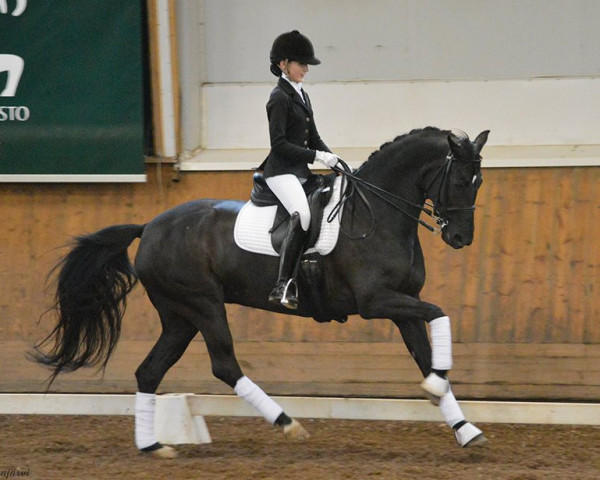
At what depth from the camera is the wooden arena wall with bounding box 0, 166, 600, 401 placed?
701 cm

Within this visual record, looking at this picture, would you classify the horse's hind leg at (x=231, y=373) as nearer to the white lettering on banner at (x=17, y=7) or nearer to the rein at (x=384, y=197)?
the rein at (x=384, y=197)

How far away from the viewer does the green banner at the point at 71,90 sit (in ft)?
25.1

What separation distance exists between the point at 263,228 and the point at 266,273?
26 centimetres

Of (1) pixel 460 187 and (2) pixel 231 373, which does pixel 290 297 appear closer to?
(2) pixel 231 373

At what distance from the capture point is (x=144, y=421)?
5461 millimetres

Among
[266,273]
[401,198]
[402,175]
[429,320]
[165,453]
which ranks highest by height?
[402,175]

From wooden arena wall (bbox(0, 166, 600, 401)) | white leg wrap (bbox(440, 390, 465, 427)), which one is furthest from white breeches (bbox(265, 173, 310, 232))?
wooden arena wall (bbox(0, 166, 600, 401))

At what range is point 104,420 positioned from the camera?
6.88m

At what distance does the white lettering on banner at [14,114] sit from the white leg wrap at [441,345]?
445cm

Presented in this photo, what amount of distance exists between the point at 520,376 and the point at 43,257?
154 inches

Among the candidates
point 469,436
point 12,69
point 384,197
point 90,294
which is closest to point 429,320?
point 469,436

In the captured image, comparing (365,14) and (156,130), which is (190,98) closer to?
(156,130)

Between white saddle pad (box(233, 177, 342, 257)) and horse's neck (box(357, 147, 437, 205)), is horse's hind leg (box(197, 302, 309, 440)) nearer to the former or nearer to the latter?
white saddle pad (box(233, 177, 342, 257))

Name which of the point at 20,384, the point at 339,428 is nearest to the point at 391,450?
the point at 339,428
